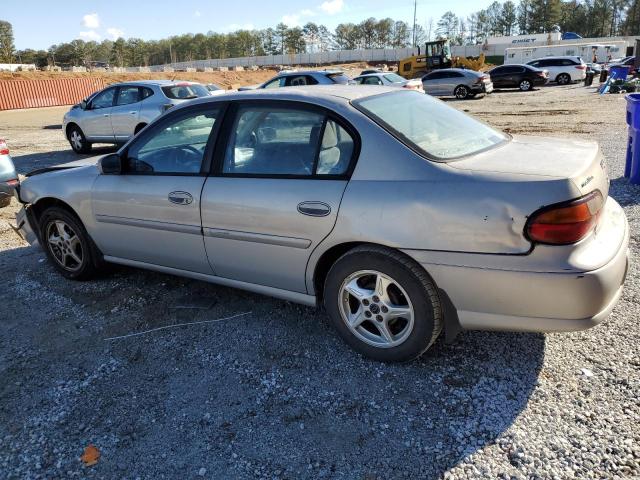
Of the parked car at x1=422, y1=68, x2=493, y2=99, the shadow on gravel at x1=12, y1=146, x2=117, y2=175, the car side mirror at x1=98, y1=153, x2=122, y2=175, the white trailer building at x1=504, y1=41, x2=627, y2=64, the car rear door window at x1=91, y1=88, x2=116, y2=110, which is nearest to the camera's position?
the car side mirror at x1=98, y1=153, x2=122, y2=175

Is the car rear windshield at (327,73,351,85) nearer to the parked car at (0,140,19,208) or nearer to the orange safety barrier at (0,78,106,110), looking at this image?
the parked car at (0,140,19,208)

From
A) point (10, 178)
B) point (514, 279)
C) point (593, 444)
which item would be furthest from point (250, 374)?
point (10, 178)

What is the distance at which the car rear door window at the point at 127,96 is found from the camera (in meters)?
12.0

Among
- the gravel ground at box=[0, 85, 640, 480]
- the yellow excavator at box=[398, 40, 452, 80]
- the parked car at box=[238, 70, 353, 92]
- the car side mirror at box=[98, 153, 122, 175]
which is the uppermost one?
the yellow excavator at box=[398, 40, 452, 80]

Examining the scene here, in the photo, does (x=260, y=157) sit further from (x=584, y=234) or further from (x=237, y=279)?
(x=584, y=234)

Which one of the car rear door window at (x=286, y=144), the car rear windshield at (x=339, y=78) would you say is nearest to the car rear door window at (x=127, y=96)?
the car rear windshield at (x=339, y=78)

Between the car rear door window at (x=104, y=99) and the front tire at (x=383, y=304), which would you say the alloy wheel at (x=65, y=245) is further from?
the car rear door window at (x=104, y=99)

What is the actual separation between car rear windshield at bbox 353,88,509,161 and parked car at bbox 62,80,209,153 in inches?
353

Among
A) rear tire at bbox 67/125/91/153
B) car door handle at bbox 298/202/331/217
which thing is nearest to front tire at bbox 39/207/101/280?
car door handle at bbox 298/202/331/217

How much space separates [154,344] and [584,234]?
2717 millimetres

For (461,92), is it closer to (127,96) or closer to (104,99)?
(127,96)

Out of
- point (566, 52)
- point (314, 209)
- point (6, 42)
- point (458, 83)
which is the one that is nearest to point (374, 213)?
point (314, 209)

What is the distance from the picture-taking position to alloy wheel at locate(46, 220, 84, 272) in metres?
4.49

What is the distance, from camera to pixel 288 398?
2857 millimetres
